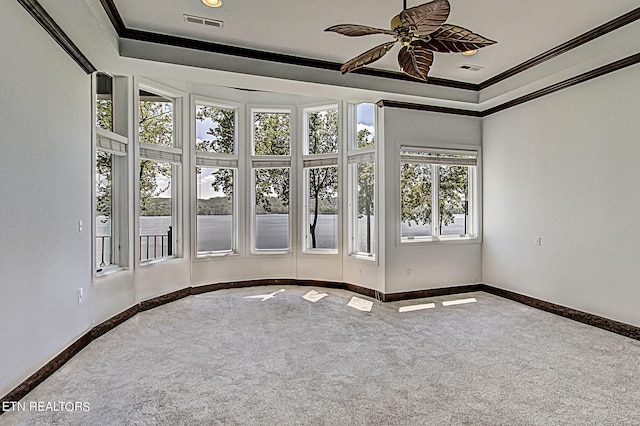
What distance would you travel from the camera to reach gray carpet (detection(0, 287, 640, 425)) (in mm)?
2518

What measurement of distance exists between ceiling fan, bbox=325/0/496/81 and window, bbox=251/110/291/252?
3221 millimetres

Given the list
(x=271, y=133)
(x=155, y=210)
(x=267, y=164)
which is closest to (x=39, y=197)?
(x=155, y=210)

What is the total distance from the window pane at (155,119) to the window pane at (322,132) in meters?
2.20

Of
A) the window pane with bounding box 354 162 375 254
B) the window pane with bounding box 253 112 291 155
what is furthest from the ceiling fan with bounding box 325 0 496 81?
the window pane with bounding box 253 112 291 155

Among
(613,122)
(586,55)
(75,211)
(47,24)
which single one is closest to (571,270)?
(613,122)

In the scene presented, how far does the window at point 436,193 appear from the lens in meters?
5.73

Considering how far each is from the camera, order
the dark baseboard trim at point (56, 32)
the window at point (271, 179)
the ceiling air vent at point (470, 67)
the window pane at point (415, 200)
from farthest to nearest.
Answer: the window at point (271, 179) → the window pane at point (415, 200) → the ceiling air vent at point (470, 67) → the dark baseboard trim at point (56, 32)

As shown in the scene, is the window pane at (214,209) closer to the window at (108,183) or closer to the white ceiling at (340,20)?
the window at (108,183)

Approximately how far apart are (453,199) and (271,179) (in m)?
2.98

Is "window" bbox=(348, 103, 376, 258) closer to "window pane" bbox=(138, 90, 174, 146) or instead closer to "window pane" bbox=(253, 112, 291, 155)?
"window pane" bbox=(253, 112, 291, 155)

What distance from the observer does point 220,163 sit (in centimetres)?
616

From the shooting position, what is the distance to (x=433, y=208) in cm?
596

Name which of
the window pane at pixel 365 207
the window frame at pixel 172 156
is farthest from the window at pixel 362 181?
the window frame at pixel 172 156

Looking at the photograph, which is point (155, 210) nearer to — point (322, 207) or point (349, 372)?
point (322, 207)
